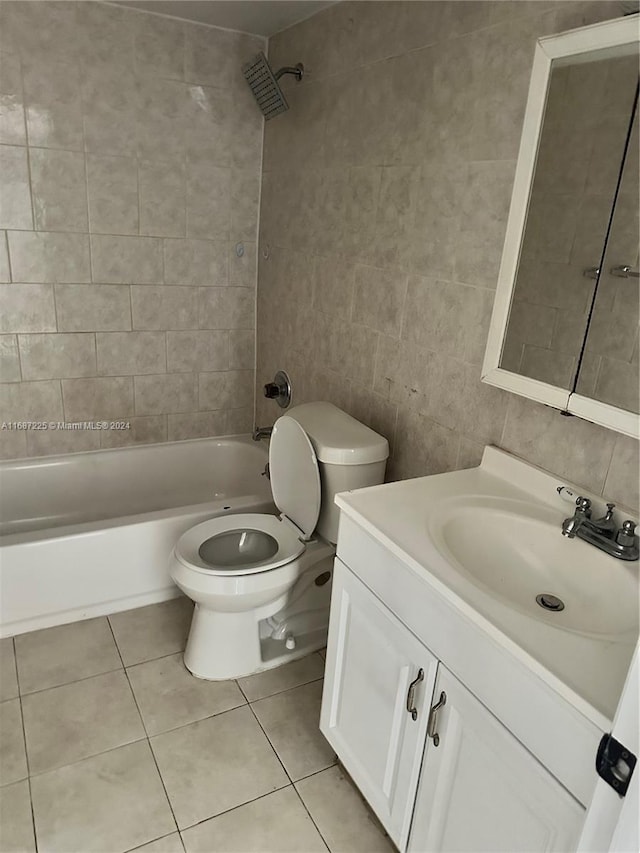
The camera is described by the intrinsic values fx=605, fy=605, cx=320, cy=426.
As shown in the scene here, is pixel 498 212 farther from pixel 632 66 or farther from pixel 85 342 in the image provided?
pixel 85 342

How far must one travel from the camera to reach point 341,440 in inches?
76.0

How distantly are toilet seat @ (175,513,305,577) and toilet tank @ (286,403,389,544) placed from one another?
0.16 m

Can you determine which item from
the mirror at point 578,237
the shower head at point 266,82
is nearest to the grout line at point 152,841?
the mirror at point 578,237

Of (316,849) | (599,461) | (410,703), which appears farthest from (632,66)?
(316,849)

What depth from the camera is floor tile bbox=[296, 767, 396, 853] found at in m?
1.57

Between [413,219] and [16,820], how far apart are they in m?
2.02

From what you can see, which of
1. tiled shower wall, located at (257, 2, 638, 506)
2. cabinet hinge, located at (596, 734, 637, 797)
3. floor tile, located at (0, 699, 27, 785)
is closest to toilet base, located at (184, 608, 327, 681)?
floor tile, located at (0, 699, 27, 785)

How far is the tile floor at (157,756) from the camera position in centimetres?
157

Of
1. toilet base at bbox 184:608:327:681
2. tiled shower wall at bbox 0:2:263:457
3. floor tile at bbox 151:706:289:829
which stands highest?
tiled shower wall at bbox 0:2:263:457

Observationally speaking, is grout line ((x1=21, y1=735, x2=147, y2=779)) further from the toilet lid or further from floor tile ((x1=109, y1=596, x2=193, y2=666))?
the toilet lid

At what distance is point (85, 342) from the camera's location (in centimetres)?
273

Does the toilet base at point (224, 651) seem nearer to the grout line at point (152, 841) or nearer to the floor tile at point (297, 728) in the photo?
the floor tile at point (297, 728)

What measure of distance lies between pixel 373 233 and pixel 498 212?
58 cm

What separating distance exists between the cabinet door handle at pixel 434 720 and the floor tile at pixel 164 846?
772mm
